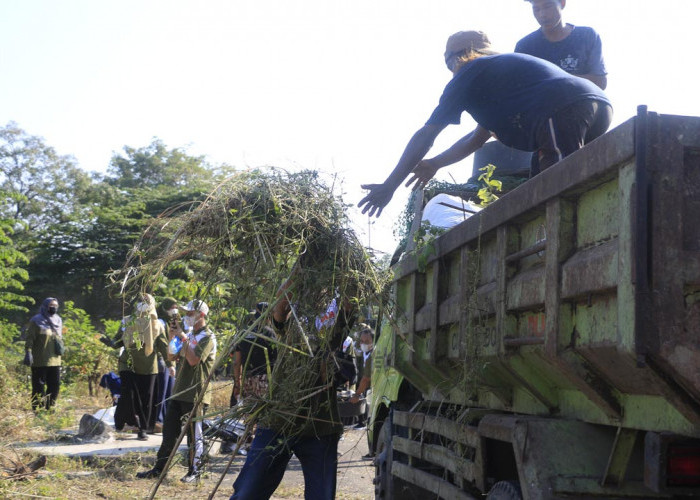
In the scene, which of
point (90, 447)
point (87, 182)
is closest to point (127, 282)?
point (90, 447)

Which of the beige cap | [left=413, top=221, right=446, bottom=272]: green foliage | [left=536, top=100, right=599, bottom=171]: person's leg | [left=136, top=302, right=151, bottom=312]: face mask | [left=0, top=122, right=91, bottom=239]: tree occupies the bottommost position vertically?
[left=136, top=302, right=151, bottom=312]: face mask

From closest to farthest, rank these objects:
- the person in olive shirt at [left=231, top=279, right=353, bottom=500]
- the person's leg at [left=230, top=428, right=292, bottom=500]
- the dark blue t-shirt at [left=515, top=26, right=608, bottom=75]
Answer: the person in olive shirt at [left=231, top=279, right=353, bottom=500]
the person's leg at [left=230, top=428, right=292, bottom=500]
the dark blue t-shirt at [left=515, top=26, right=608, bottom=75]

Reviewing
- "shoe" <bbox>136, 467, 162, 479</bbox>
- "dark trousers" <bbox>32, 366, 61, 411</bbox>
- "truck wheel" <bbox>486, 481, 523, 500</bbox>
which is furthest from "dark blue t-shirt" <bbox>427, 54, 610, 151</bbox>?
"dark trousers" <bbox>32, 366, 61, 411</bbox>

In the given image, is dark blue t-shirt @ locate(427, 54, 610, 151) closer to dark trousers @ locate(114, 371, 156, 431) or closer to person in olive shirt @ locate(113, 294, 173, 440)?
person in olive shirt @ locate(113, 294, 173, 440)

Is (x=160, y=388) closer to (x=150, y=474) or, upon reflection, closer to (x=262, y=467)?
(x=150, y=474)

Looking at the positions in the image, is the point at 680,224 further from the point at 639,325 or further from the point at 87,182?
the point at 87,182

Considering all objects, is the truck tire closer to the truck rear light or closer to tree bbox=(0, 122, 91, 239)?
the truck rear light

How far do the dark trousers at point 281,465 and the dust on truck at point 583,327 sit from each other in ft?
2.15

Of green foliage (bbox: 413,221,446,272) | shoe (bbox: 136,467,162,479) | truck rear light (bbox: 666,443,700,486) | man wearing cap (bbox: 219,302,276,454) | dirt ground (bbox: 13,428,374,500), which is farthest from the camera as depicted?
shoe (bbox: 136,467,162,479)

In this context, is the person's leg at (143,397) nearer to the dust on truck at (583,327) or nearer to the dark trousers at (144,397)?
the dark trousers at (144,397)

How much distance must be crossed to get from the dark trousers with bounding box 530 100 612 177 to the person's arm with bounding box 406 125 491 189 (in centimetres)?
125

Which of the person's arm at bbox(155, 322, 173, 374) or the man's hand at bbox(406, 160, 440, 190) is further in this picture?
the person's arm at bbox(155, 322, 173, 374)

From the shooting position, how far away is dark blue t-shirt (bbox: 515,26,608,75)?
5301 millimetres

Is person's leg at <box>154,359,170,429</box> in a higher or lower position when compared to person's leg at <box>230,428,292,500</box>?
higher
